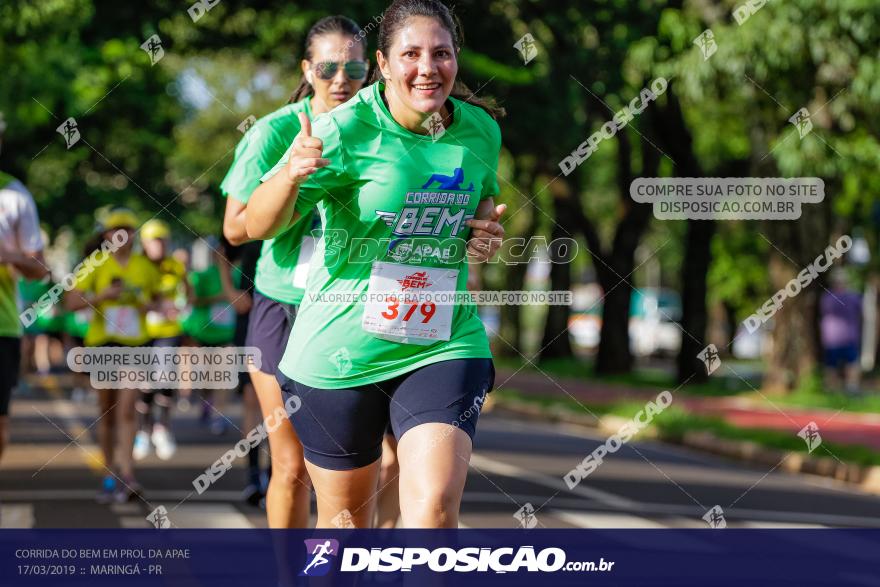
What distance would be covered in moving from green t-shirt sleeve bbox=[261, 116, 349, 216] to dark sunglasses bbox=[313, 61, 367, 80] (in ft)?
5.24

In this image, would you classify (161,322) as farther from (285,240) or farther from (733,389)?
(733,389)

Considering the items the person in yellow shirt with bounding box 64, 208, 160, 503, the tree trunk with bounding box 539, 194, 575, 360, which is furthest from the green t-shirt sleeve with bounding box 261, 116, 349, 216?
the tree trunk with bounding box 539, 194, 575, 360

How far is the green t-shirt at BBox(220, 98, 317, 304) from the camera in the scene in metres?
5.71

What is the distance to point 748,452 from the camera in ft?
48.5

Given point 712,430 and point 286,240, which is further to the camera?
point 712,430

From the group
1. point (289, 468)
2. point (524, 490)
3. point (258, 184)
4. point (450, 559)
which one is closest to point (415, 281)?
point (450, 559)

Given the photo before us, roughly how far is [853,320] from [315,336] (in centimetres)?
2066

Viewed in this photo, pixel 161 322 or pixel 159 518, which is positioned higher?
pixel 161 322

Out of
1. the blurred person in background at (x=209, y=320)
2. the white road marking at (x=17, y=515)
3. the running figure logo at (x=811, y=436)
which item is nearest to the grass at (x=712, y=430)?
the running figure logo at (x=811, y=436)

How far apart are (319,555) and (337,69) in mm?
1996

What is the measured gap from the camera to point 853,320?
2416 centimetres

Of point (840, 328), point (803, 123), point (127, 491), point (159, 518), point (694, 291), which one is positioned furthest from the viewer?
point (694, 291)

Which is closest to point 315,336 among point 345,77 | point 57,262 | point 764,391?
point 345,77

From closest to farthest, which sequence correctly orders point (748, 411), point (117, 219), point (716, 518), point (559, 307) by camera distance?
point (716, 518), point (117, 219), point (748, 411), point (559, 307)
